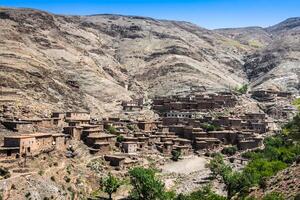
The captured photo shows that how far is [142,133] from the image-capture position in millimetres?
70000

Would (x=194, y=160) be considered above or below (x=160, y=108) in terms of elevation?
below

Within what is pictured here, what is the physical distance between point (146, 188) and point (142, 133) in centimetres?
2106

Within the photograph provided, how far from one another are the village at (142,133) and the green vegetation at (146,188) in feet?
23.8

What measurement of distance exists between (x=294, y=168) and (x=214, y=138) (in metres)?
33.4

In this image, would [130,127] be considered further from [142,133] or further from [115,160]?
[115,160]

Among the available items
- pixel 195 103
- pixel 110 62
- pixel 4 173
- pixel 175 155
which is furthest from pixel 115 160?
pixel 110 62

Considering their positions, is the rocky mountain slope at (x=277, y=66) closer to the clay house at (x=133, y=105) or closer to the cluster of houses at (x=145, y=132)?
the cluster of houses at (x=145, y=132)

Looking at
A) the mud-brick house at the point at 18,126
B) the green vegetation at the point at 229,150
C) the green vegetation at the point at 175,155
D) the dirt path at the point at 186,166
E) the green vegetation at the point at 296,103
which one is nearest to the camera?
the mud-brick house at the point at 18,126

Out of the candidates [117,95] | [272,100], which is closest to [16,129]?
[117,95]

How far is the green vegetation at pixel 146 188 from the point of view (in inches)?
1922

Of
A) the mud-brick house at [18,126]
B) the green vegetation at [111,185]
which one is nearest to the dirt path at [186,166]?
the green vegetation at [111,185]

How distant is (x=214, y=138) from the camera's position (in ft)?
242

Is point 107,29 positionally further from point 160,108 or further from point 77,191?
point 77,191

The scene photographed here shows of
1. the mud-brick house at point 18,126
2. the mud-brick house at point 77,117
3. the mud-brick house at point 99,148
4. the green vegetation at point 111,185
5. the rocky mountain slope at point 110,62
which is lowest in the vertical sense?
the green vegetation at point 111,185
